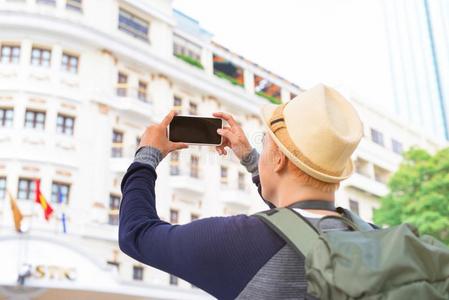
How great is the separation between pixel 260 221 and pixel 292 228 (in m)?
0.08

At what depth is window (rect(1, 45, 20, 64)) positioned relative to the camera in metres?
14.3

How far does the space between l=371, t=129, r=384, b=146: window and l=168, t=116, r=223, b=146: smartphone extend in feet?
71.3

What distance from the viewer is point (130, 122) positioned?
15.6 m

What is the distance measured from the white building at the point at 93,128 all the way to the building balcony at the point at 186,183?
0.03 metres

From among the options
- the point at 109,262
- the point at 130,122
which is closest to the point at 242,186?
the point at 130,122

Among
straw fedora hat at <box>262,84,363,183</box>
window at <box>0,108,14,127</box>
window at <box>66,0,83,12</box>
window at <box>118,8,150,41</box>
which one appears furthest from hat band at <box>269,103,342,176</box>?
window at <box>118,8,150,41</box>

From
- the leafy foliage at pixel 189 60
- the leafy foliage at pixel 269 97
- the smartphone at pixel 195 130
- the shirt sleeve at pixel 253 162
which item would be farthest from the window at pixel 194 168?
the smartphone at pixel 195 130

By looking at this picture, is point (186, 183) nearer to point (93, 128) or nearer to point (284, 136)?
point (93, 128)

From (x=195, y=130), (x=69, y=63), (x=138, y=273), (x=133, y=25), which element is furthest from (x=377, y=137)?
(x=195, y=130)

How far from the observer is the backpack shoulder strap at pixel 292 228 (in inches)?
44.0

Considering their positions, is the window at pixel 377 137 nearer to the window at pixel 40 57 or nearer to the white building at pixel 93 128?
the white building at pixel 93 128

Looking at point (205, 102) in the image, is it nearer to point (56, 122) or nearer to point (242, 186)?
point (242, 186)

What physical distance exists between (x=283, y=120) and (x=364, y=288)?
1.54 ft

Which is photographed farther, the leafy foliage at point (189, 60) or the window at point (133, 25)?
the leafy foliage at point (189, 60)
